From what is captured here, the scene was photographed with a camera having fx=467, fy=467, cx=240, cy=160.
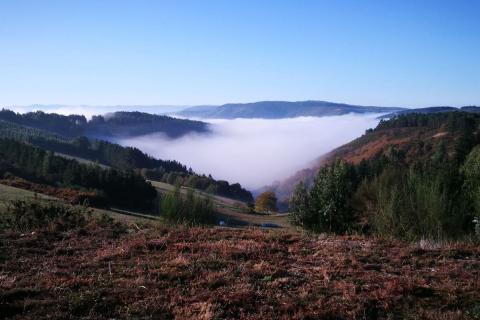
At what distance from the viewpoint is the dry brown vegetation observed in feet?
26.7

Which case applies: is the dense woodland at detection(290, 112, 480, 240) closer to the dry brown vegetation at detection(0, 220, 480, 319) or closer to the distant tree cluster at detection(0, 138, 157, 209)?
the dry brown vegetation at detection(0, 220, 480, 319)

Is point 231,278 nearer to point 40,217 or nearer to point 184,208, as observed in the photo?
point 40,217

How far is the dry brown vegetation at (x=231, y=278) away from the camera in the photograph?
Result: 8148mm

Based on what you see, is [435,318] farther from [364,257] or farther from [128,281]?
[128,281]

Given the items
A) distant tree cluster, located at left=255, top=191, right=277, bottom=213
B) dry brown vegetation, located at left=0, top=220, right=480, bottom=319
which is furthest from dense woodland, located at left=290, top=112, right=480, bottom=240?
distant tree cluster, located at left=255, top=191, right=277, bottom=213

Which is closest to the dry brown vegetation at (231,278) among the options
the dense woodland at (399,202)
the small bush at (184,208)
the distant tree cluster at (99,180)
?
the dense woodland at (399,202)

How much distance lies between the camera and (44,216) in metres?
17.2

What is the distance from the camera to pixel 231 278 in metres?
9.98

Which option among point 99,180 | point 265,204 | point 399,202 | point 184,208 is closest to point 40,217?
point 184,208

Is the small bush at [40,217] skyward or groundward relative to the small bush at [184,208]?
skyward

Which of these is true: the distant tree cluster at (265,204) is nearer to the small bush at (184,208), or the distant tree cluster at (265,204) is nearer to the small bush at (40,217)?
the small bush at (184,208)

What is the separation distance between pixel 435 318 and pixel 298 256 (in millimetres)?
4906

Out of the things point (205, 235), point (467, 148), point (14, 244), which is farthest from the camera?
point (467, 148)

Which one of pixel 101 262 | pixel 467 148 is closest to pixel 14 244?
pixel 101 262
